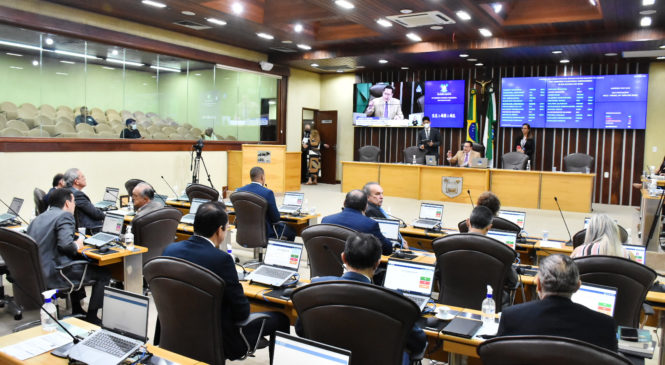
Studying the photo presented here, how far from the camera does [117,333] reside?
2340 millimetres

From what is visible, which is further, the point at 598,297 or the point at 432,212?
the point at 432,212

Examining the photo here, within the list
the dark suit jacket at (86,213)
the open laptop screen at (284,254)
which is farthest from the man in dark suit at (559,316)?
the dark suit jacket at (86,213)

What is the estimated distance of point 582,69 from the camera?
37.5 feet

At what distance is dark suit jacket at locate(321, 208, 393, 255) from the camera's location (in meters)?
4.00

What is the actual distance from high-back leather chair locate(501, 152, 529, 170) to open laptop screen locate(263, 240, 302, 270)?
8281 millimetres

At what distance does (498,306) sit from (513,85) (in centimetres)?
962

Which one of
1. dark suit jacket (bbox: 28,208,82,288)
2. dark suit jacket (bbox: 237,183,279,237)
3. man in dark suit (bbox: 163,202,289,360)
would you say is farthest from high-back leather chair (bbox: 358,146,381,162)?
man in dark suit (bbox: 163,202,289,360)

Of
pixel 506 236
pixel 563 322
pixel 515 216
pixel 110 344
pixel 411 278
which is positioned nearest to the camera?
pixel 563 322

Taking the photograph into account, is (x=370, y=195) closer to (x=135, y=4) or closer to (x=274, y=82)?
(x=135, y=4)

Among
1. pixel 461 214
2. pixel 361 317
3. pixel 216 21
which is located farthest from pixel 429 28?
pixel 361 317

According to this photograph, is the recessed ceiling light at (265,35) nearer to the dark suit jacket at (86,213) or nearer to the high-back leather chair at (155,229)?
the dark suit jacket at (86,213)

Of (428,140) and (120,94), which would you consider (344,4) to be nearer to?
(428,140)

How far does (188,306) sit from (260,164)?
29.4ft

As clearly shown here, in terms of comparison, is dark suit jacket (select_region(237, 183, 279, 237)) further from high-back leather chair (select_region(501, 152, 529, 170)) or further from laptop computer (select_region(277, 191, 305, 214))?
high-back leather chair (select_region(501, 152, 529, 170))
